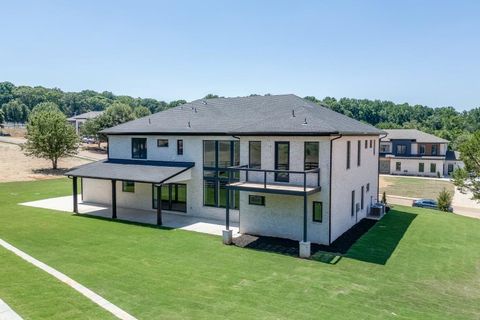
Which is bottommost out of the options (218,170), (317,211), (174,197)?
(174,197)

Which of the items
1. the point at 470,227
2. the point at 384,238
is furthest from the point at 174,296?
the point at 470,227

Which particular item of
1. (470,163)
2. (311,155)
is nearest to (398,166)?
(470,163)

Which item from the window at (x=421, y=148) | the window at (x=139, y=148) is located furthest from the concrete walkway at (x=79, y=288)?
the window at (x=421, y=148)

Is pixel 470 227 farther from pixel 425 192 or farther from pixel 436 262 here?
pixel 425 192

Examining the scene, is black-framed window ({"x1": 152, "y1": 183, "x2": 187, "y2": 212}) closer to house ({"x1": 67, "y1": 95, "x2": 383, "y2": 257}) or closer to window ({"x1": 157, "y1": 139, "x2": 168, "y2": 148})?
house ({"x1": 67, "y1": 95, "x2": 383, "y2": 257})

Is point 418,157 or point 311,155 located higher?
point 311,155

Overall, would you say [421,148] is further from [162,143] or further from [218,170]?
[162,143]

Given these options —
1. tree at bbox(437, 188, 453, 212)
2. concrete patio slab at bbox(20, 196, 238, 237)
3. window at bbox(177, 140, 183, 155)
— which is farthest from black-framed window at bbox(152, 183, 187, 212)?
tree at bbox(437, 188, 453, 212)
